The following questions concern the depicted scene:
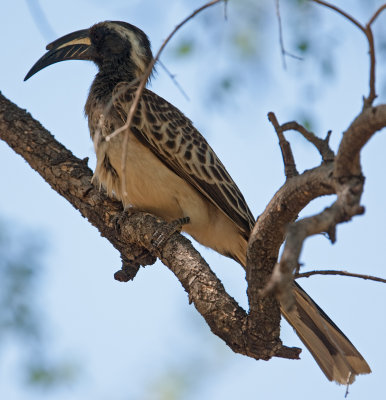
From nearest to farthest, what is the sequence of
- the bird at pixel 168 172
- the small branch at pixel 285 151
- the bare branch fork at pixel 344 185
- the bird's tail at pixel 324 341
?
1. the bare branch fork at pixel 344 185
2. the small branch at pixel 285 151
3. the bird's tail at pixel 324 341
4. the bird at pixel 168 172

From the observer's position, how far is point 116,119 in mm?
5617

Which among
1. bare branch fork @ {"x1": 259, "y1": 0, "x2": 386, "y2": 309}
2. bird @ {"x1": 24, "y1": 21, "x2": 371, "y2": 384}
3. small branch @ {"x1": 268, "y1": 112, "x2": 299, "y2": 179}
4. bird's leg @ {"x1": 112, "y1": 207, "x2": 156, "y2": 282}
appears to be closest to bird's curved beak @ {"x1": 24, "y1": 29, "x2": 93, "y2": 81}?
bird @ {"x1": 24, "y1": 21, "x2": 371, "y2": 384}

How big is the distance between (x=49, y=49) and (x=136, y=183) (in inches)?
97.0

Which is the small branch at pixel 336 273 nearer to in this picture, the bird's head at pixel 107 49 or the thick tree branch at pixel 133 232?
the thick tree branch at pixel 133 232

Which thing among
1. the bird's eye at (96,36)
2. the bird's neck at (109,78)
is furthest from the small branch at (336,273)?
the bird's eye at (96,36)

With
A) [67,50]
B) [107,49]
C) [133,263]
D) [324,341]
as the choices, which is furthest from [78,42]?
[324,341]

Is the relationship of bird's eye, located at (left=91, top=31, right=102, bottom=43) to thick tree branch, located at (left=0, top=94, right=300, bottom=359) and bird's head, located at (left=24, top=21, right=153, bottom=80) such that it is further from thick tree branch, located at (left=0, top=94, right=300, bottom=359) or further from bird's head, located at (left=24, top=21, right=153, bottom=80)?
thick tree branch, located at (left=0, top=94, right=300, bottom=359)

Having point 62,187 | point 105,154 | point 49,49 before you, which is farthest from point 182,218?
point 49,49

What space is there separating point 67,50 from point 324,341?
13.9ft

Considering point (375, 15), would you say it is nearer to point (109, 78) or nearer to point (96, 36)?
point (109, 78)

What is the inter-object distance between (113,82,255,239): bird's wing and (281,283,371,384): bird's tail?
878 mm

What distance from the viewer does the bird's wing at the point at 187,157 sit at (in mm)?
5473

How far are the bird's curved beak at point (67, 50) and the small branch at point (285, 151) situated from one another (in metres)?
3.76

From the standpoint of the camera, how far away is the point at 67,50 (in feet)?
23.3
